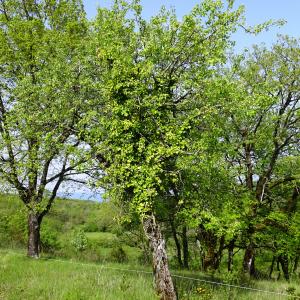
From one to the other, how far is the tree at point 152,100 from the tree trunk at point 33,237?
11038 mm

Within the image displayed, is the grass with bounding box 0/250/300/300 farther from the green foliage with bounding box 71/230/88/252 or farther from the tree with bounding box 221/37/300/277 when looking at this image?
the green foliage with bounding box 71/230/88/252

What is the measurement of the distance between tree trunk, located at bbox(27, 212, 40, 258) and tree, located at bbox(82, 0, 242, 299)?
1104 centimetres

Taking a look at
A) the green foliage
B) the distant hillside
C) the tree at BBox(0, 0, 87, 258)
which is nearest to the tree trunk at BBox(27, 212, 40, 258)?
the tree at BBox(0, 0, 87, 258)

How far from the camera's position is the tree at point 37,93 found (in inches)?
563

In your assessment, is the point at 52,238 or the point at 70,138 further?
the point at 52,238

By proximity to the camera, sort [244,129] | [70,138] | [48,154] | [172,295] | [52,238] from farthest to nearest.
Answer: [52,238], [244,129], [70,138], [48,154], [172,295]

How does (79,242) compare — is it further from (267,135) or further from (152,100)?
(152,100)

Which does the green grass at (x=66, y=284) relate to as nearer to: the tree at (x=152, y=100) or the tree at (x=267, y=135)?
the tree at (x=152, y=100)

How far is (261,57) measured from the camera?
87.1 ft

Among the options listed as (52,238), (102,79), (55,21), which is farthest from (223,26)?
(52,238)

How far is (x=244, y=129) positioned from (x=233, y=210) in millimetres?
7001

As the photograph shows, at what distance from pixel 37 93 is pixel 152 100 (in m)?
4.95

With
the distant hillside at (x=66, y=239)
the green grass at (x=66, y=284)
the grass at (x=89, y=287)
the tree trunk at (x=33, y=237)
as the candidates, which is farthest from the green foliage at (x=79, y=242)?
the grass at (x=89, y=287)

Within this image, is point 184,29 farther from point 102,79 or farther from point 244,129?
point 244,129
